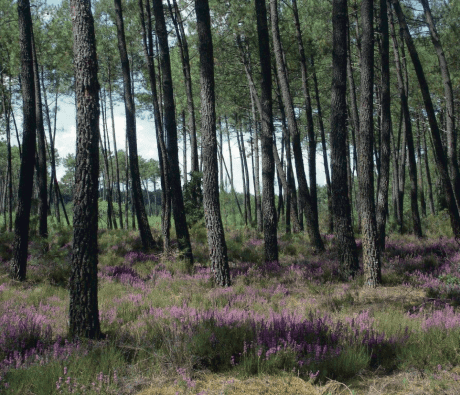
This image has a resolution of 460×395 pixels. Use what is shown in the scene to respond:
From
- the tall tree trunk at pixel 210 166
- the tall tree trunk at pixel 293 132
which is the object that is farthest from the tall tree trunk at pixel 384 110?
the tall tree trunk at pixel 210 166

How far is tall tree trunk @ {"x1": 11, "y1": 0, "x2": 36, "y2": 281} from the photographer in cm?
912

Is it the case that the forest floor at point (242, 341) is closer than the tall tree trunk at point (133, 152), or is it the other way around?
the forest floor at point (242, 341)

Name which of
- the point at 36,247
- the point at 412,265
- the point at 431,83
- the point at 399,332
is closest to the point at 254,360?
the point at 399,332

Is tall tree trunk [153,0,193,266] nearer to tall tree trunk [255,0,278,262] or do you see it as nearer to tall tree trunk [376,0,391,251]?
tall tree trunk [255,0,278,262]

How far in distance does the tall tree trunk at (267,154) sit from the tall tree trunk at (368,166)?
9.32 feet

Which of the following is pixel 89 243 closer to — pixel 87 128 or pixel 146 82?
→ pixel 87 128

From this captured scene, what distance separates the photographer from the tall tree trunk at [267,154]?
1029 cm

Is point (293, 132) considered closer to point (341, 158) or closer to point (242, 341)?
point (341, 158)

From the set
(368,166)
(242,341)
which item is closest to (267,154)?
(368,166)

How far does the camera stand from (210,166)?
8.39 metres

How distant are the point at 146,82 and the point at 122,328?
80.0 ft

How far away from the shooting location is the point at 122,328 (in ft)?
Result: 17.1

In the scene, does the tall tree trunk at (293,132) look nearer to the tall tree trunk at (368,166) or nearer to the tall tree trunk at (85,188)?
the tall tree trunk at (368,166)

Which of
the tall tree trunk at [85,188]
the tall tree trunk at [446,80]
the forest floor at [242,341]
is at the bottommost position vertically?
the forest floor at [242,341]
